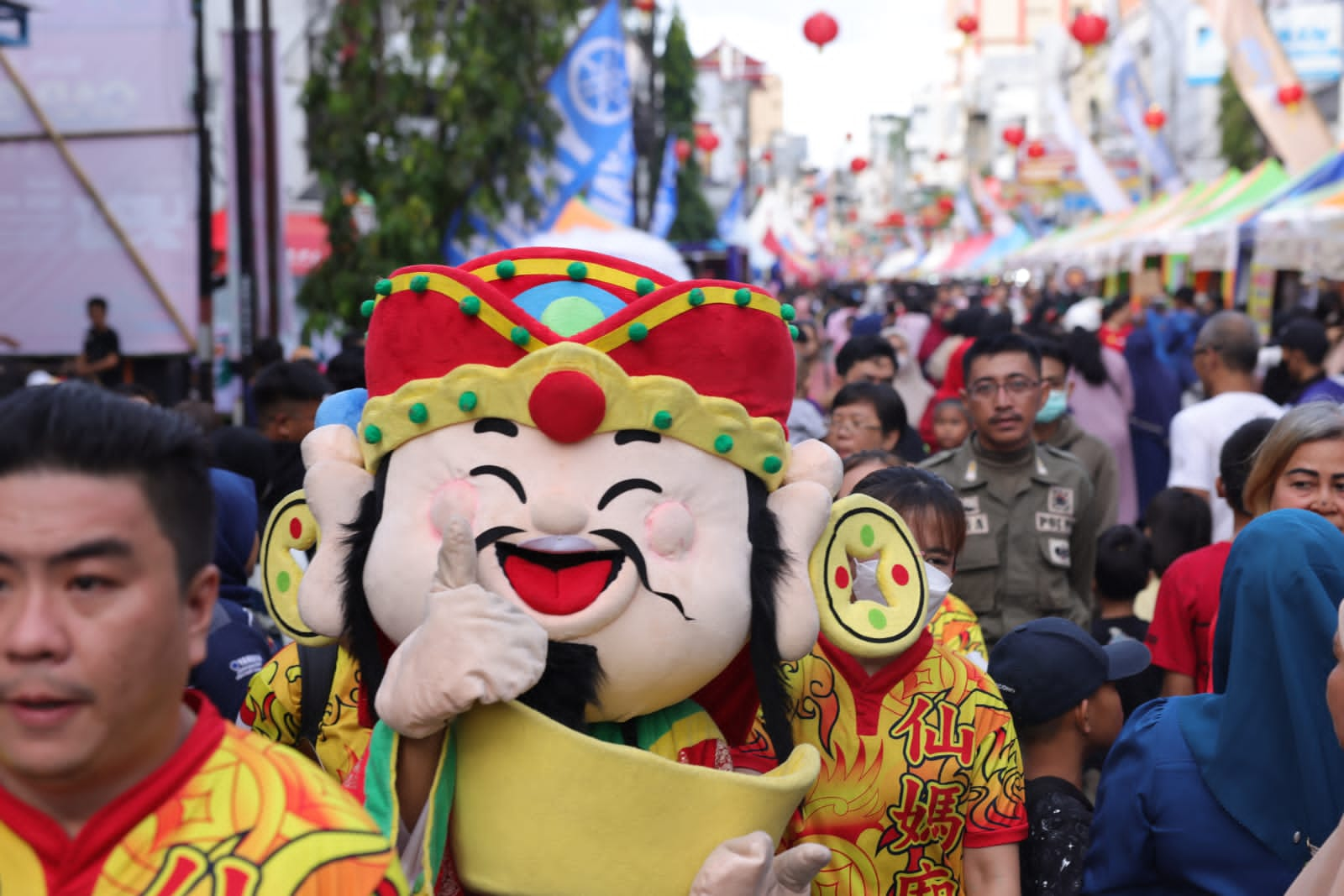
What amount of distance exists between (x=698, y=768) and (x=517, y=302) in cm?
79

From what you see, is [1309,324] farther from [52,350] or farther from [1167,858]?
[52,350]

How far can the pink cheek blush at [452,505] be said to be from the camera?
240 centimetres

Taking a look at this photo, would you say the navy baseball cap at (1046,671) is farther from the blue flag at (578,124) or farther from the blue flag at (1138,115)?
the blue flag at (1138,115)

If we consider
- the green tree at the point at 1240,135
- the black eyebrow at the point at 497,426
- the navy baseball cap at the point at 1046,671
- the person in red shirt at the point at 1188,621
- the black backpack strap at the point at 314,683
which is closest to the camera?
the black eyebrow at the point at 497,426

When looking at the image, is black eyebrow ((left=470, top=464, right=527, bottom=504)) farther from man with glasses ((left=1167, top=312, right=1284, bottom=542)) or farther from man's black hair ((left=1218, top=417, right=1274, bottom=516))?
man with glasses ((left=1167, top=312, right=1284, bottom=542))

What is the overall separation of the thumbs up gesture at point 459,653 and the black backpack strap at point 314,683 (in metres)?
0.77

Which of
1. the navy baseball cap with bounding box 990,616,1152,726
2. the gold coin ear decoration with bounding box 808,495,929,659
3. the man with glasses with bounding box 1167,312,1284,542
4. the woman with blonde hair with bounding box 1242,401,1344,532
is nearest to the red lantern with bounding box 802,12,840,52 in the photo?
the man with glasses with bounding box 1167,312,1284,542

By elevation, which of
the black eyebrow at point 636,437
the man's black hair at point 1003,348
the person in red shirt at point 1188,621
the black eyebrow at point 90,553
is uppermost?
the black eyebrow at point 90,553

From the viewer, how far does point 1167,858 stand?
9.41 ft

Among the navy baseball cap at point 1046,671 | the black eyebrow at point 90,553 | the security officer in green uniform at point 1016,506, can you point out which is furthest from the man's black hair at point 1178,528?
the black eyebrow at point 90,553

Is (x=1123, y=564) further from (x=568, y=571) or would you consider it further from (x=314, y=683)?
(x=568, y=571)

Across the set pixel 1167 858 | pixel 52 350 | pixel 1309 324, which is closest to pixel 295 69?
pixel 52 350

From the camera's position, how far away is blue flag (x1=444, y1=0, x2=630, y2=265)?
1262 cm

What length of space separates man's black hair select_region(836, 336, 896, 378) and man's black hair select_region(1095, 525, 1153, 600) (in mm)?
2453
